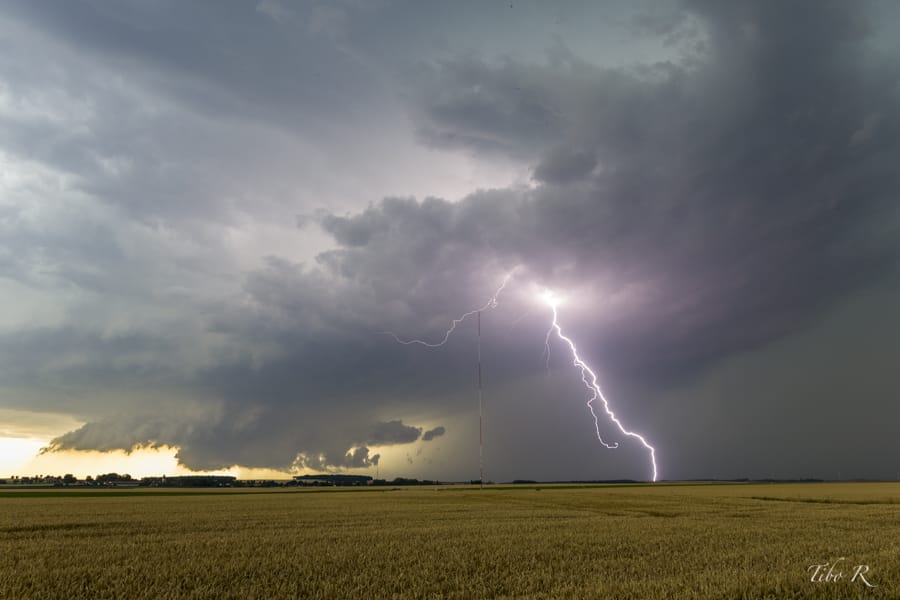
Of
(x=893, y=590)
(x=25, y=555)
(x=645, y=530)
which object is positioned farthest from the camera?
(x=645, y=530)

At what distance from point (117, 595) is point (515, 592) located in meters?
9.06

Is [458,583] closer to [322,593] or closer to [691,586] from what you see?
[322,593]

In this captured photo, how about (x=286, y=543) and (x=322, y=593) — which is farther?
(x=286, y=543)

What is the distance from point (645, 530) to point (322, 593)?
16.8 meters

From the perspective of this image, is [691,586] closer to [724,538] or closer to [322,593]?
[322,593]

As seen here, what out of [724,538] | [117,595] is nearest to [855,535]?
[724,538]

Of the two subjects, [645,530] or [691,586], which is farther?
[645,530]

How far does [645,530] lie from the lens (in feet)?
80.3

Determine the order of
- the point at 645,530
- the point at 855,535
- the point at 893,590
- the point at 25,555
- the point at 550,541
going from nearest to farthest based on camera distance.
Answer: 1. the point at 893,590
2. the point at 25,555
3. the point at 550,541
4. the point at 855,535
5. the point at 645,530

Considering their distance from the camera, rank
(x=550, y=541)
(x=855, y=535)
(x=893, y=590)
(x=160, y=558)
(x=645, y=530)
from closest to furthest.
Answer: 1. (x=893, y=590)
2. (x=160, y=558)
3. (x=550, y=541)
4. (x=855, y=535)
5. (x=645, y=530)

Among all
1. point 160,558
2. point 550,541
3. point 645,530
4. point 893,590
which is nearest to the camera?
point 893,590

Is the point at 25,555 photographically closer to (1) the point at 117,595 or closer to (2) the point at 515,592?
(1) the point at 117,595

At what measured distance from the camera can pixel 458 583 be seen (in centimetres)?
1330

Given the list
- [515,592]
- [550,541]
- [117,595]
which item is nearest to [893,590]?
[515,592]
